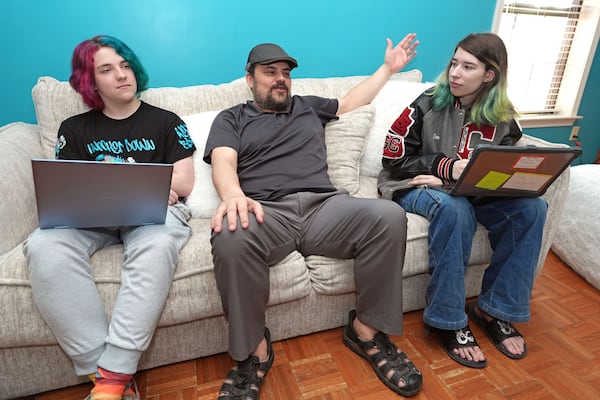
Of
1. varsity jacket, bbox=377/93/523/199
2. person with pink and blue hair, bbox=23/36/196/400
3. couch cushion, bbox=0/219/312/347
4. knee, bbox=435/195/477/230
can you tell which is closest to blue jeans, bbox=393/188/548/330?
knee, bbox=435/195/477/230

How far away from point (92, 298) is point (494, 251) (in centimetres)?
131

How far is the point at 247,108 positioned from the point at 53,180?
0.79 m

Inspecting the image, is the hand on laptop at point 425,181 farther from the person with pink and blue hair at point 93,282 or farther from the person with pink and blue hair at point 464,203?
the person with pink and blue hair at point 93,282

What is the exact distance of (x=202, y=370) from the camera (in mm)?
1245

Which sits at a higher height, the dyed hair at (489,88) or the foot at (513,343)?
the dyed hair at (489,88)

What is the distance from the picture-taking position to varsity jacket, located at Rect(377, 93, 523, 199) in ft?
4.79

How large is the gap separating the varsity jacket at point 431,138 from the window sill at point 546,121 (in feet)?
4.39

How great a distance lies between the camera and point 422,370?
1.26 m

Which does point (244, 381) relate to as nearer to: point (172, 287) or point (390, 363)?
point (172, 287)

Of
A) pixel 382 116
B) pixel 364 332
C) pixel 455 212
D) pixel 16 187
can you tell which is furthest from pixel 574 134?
pixel 16 187

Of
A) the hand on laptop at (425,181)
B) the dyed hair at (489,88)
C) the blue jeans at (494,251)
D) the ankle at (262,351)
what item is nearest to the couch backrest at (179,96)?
the dyed hair at (489,88)

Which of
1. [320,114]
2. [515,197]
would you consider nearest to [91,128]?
[320,114]

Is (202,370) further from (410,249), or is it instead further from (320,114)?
(320,114)

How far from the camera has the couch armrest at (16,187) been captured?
3.87 feet
